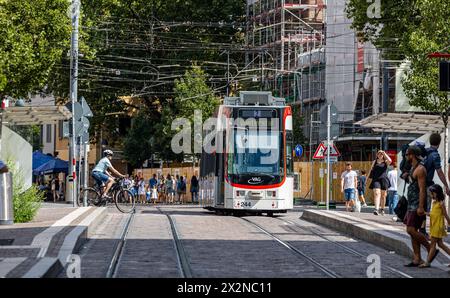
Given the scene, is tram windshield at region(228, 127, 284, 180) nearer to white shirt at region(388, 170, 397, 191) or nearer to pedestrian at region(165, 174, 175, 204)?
white shirt at region(388, 170, 397, 191)

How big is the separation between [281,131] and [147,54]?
3814 cm

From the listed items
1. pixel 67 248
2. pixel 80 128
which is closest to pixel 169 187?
pixel 80 128

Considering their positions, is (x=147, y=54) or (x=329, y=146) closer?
(x=329, y=146)

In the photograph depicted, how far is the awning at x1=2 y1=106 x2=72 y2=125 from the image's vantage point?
27.7m

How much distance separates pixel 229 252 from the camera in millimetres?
18172

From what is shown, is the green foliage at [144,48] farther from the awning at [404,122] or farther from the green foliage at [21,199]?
the green foliage at [21,199]

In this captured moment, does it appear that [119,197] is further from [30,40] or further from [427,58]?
[30,40]

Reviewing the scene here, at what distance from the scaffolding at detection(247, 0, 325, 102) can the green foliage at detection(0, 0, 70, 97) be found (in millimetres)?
27659

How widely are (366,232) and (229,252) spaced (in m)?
4.14

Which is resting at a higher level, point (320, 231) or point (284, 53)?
point (284, 53)

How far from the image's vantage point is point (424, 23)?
120 ft

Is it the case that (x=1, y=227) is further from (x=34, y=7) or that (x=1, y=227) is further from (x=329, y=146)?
(x=34, y=7)

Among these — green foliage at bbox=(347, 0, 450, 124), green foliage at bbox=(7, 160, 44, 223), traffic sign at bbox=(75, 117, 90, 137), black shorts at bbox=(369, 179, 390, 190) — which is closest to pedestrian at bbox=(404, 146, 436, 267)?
green foliage at bbox=(7, 160, 44, 223)
